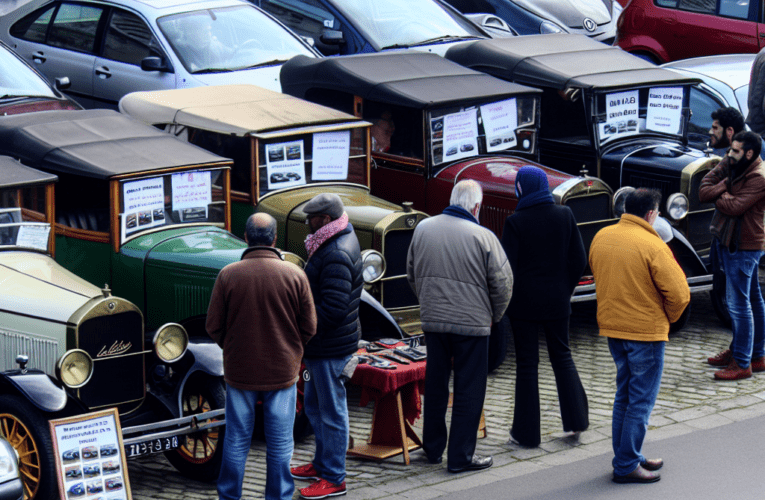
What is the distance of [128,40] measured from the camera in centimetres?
1194

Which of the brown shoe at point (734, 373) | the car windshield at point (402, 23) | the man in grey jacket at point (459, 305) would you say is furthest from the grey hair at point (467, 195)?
the car windshield at point (402, 23)

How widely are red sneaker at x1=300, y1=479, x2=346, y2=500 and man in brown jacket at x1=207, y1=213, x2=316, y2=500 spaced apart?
0.91 feet

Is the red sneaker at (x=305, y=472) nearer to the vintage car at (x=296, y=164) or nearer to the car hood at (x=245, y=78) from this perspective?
the vintage car at (x=296, y=164)

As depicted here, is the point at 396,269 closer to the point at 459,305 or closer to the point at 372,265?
the point at 372,265

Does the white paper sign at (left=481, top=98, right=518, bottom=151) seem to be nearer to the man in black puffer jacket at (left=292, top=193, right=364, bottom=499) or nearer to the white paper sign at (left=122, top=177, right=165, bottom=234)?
the white paper sign at (left=122, top=177, right=165, bottom=234)

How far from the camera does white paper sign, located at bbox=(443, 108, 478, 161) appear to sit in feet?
32.7

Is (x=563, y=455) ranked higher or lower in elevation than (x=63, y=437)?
lower

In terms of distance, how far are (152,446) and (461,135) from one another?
177 inches

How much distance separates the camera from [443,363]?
23.2 feet

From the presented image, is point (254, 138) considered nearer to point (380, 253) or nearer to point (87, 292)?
point (380, 253)

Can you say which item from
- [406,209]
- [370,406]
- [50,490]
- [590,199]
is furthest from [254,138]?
[50,490]

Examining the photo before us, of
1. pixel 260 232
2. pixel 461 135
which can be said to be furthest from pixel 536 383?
pixel 461 135

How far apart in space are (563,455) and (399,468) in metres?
1.04

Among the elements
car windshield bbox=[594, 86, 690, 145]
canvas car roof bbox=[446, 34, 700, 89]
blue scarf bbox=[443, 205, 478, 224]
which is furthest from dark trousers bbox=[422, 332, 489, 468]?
canvas car roof bbox=[446, 34, 700, 89]
